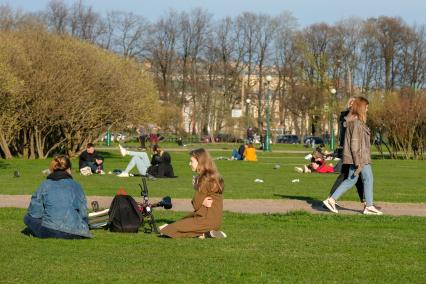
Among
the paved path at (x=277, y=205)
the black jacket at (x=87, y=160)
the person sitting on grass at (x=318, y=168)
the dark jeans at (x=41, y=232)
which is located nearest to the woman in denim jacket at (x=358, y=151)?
the paved path at (x=277, y=205)

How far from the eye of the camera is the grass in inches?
340

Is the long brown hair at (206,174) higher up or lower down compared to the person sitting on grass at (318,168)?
higher up

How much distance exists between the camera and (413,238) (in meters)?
12.1

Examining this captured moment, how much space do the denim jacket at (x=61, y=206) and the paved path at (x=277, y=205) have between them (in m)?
4.84

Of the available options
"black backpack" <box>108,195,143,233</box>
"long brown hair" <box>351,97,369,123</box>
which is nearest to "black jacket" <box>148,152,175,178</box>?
"long brown hair" <box>351,97,369,123</box>

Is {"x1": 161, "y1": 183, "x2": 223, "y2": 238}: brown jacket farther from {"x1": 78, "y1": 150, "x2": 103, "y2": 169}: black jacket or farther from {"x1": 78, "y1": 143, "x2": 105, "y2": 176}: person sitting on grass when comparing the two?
{"x1": 78, "y1": 150, "x2": 103, "y2": 169}: black jacket

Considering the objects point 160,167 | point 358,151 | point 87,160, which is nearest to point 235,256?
point 358,151

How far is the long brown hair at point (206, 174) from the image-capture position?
39.0 ft

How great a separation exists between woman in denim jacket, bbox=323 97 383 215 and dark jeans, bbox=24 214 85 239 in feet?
18.4

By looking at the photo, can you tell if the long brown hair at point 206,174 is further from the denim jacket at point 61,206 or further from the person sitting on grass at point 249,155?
the person sitting on grass at point 249,155

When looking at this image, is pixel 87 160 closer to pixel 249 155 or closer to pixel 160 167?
pixel 160 167

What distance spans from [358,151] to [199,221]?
4375mm

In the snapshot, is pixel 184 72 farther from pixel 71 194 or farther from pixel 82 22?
pixel 71 194

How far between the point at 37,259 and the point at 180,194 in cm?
1072
